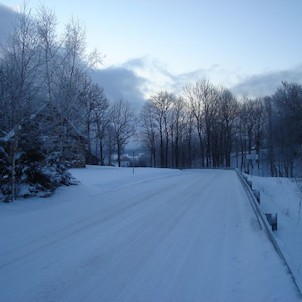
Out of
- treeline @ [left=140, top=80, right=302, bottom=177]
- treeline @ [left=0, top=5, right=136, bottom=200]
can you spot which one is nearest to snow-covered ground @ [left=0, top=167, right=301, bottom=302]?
treeline @ [left=0, top=5, right=136, bottom=200]

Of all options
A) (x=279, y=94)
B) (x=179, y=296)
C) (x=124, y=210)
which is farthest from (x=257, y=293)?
(x=279, y=94)

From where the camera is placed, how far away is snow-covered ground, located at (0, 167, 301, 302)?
16.6ft

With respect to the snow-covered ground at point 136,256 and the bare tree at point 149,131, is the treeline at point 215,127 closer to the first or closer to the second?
the bare tree at point 149,131

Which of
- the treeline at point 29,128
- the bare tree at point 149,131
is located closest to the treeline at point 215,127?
the bare tree at point 149,131

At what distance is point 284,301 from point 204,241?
3.24m

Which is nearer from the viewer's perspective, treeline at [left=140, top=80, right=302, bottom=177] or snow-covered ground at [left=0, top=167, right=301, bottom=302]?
snow-covered ground at [left=0, top=167, right=301, bottom=302]

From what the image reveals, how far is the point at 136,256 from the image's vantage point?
6.73 metres

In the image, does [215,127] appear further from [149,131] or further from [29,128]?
[29,128]

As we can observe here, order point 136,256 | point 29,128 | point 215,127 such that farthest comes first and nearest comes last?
point 215,127 → point 29,128 → point 136,256

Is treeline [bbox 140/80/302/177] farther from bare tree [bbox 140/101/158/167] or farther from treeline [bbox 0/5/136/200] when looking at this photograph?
treeline [bbox 0/5/136/200]

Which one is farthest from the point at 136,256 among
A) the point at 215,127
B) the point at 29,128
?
the point at 215,127

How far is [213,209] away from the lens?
12406 mm

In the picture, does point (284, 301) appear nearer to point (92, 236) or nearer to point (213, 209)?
point (92, 236)

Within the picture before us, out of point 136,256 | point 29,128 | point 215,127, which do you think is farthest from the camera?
point 215,127
